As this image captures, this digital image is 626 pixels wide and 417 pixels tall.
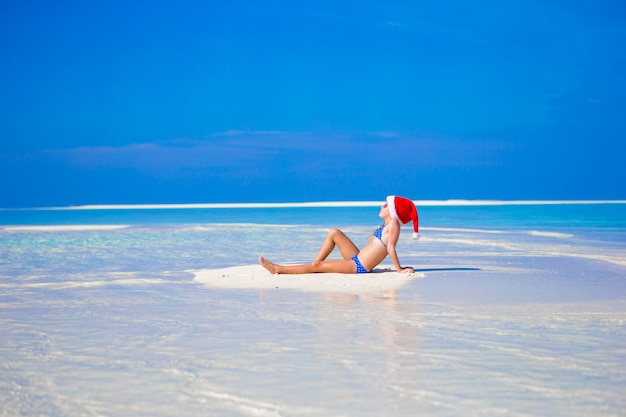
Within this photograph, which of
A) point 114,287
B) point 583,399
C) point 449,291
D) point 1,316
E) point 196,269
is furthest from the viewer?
point 196,269

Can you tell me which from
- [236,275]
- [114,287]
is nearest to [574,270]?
[236,275]

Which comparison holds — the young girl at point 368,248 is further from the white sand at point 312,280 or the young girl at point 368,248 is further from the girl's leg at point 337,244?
the white sand at point 312,280

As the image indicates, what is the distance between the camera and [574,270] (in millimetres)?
10961

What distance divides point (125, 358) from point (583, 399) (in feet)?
10.2

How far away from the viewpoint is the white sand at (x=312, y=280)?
9117 millimetres

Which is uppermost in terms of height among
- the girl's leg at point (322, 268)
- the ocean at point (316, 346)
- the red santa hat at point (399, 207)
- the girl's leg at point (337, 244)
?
the red santa hat at point (399, 207)

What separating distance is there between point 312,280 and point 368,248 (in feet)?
3.46

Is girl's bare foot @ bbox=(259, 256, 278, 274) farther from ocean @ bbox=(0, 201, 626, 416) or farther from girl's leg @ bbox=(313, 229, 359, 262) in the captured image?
ocean @ bbox=(0, 201, 626, 416)

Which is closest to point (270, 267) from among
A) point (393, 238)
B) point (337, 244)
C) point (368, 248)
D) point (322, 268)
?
point (322, 268)

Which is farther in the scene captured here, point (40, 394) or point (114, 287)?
point (114, 287)

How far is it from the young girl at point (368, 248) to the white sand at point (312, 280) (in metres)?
0.14

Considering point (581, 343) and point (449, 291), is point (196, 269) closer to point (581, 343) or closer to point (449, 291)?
point (449, 291)

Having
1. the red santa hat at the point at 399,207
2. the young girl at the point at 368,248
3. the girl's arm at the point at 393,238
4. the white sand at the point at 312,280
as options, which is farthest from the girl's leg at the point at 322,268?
the red santa hat at the point at 399,207

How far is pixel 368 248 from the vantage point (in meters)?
10.3
